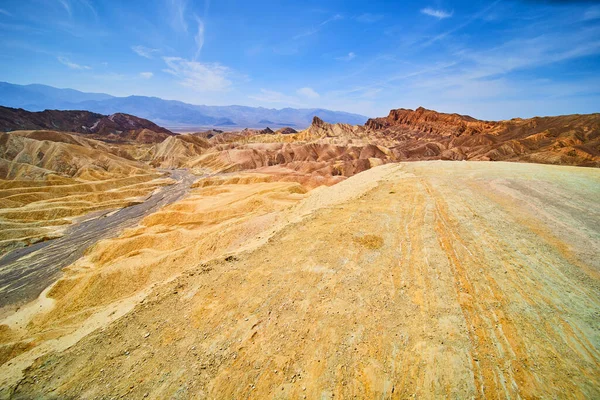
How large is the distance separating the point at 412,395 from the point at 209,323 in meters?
5.42

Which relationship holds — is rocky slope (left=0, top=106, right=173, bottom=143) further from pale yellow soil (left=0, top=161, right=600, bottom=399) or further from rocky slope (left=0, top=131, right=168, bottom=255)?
pale yellow soil (left=0, top=161, right=600, bottom=399)

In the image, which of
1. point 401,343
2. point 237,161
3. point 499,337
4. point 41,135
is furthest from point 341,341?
point 41,135

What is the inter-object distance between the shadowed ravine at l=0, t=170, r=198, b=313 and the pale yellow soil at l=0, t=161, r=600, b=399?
8.91 meters

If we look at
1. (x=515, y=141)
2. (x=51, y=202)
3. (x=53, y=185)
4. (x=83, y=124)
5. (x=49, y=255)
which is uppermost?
(x=83, y=124)

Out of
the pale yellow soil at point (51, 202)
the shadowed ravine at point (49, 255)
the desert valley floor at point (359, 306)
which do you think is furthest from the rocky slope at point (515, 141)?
the pale yellow soil at point (51, 202)

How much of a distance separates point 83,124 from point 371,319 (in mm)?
167704

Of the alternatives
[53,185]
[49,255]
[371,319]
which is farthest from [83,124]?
[371,319]

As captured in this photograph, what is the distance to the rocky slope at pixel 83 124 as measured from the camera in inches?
3819

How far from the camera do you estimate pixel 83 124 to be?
128 m

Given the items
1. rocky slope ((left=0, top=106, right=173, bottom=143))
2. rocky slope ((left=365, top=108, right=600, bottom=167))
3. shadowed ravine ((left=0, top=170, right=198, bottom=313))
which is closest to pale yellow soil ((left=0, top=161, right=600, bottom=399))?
shadowed ravine ((left=0, top=170, right=198, bottom=313))

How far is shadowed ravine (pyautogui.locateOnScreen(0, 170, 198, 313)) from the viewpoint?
2070 centimetres

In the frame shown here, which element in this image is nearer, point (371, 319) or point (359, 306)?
point (371, 319)

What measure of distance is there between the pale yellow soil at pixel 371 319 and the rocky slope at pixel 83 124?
125929 millimetres

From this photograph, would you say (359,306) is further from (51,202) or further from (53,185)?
(53,185)
